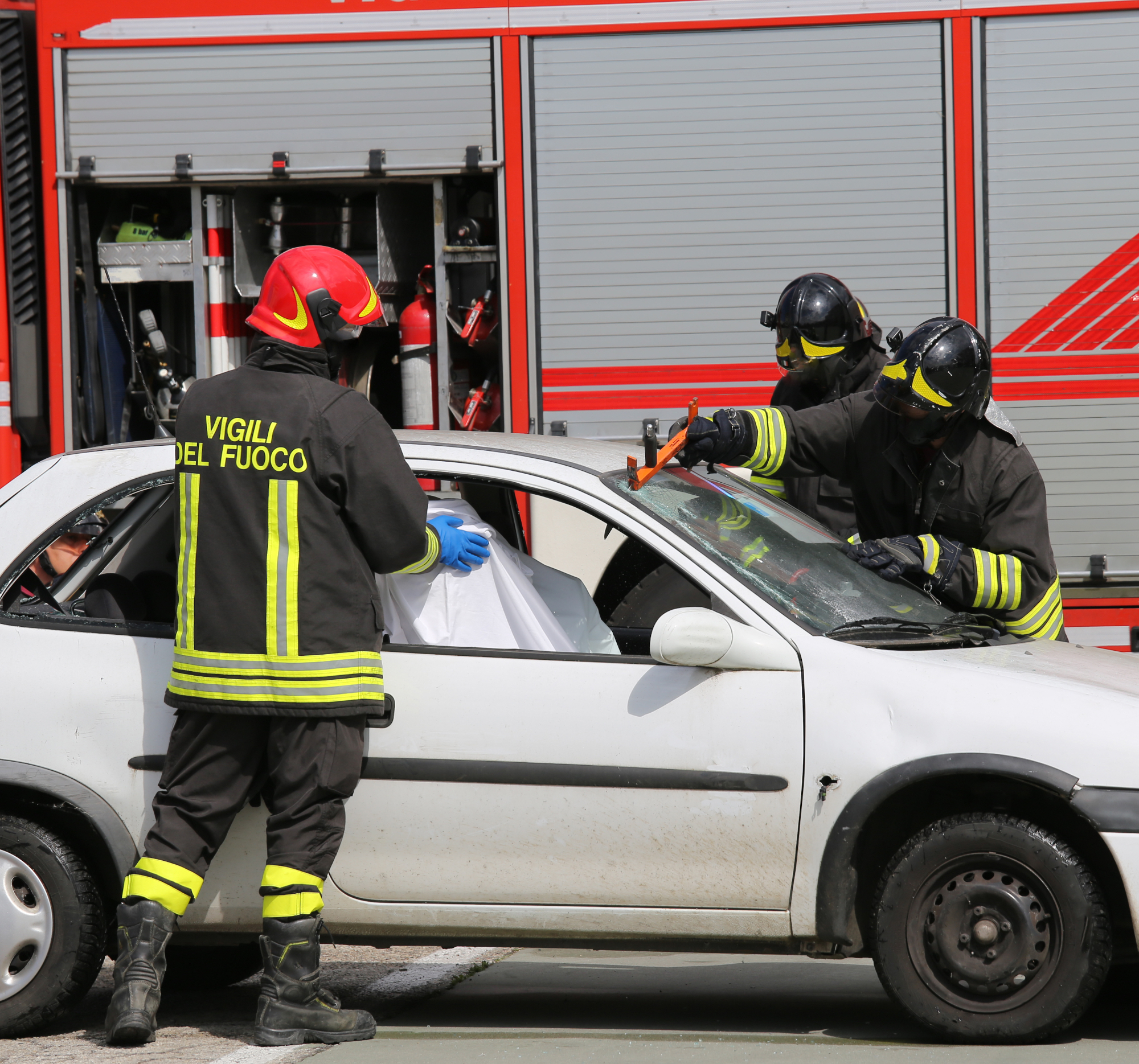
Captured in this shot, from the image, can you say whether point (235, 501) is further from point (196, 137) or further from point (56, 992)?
point (196, 137)

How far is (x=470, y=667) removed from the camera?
371 cm

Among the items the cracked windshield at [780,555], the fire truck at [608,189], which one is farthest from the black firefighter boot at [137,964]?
the fire truck at [608,189]

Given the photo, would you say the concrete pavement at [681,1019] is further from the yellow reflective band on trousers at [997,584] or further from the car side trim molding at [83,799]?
the yellow reflective band on trousers at [997,584]

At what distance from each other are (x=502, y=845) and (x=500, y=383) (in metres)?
3.99

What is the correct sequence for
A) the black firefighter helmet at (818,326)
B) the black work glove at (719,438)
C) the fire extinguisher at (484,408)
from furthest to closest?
the fire extinguisher at (484,408) → the black firefighter helmet at (818,326) → the black work glove at (719,438)

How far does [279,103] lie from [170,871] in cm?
459

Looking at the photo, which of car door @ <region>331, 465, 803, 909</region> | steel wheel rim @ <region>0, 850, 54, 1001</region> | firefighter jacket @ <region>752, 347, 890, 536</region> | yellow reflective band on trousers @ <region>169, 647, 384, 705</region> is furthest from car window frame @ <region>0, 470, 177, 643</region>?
firefighter jacket @ <region>752, 347, 890, 536</region>

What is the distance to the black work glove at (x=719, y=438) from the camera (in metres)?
4.45

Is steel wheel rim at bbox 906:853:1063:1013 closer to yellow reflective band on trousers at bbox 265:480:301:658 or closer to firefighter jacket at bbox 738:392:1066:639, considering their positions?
firefighter jacket at bbox 738:392:1066:639

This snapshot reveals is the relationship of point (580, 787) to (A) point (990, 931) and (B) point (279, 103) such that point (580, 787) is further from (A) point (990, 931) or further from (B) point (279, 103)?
(B) point (279, 103)

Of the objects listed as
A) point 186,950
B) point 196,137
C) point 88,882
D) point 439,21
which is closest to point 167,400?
point 196,137

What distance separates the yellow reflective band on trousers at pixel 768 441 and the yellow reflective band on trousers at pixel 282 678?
1.65m

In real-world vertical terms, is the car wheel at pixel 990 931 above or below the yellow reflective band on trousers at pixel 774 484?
below

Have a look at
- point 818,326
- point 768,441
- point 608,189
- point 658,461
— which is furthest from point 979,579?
point 608,189
